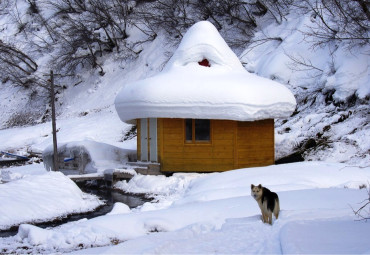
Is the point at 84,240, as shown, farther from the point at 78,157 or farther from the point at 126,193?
the point at 78,157

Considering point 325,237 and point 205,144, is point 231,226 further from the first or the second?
point 205,144

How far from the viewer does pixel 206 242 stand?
246 inches

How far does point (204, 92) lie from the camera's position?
15.6 meters

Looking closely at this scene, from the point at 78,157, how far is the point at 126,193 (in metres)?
3.90

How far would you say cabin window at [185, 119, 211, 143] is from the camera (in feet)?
53.7

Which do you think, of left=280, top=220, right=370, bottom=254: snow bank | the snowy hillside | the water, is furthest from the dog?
the water

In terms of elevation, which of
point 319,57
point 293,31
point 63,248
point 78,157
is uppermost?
point 293,31

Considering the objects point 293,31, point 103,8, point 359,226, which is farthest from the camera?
point 103,8

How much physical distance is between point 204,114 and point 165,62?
59.4 feet

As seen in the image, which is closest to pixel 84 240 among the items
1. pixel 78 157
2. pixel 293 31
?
pixel 78 157

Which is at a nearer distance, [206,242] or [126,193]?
[206,242]

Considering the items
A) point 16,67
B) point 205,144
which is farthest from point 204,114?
point 16,67

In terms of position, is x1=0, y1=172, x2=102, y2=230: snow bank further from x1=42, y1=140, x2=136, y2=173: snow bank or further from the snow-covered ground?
x1=42, y1=140, x2=136, y2=173: snow bank

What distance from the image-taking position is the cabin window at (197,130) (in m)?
16.4
